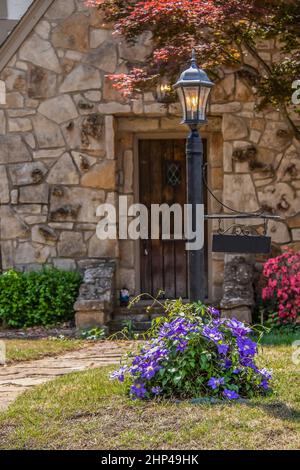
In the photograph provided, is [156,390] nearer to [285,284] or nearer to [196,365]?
[196,365]

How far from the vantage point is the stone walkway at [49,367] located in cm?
602

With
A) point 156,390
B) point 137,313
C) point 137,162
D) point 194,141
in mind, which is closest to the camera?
point 156,390

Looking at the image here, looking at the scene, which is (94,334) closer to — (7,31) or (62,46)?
(62,46)

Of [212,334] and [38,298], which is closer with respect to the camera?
[212,334]

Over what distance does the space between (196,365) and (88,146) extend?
4.81 metres

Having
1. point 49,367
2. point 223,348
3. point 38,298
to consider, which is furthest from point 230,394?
point 38,298

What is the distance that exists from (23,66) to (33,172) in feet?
4.38

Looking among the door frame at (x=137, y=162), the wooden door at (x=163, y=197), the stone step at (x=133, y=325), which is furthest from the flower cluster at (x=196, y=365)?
the wooden door at (x=163, y=197)

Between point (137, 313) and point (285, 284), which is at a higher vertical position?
point (285, 284)

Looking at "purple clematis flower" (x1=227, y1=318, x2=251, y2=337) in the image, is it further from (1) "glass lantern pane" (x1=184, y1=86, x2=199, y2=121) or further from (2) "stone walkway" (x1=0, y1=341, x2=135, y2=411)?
(2) "stone walkway" (x1=0, y1=341, x2=135, y2=411)

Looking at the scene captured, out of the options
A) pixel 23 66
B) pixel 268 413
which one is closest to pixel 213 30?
pixel 23 66

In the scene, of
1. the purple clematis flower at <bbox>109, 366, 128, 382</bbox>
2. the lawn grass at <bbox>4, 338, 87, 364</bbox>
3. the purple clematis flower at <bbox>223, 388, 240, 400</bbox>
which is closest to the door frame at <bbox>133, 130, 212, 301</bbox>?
the lawn grass at <bbox>4, 338, 87, 364</bbox>

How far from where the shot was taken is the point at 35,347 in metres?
7.81

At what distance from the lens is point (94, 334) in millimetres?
8523
